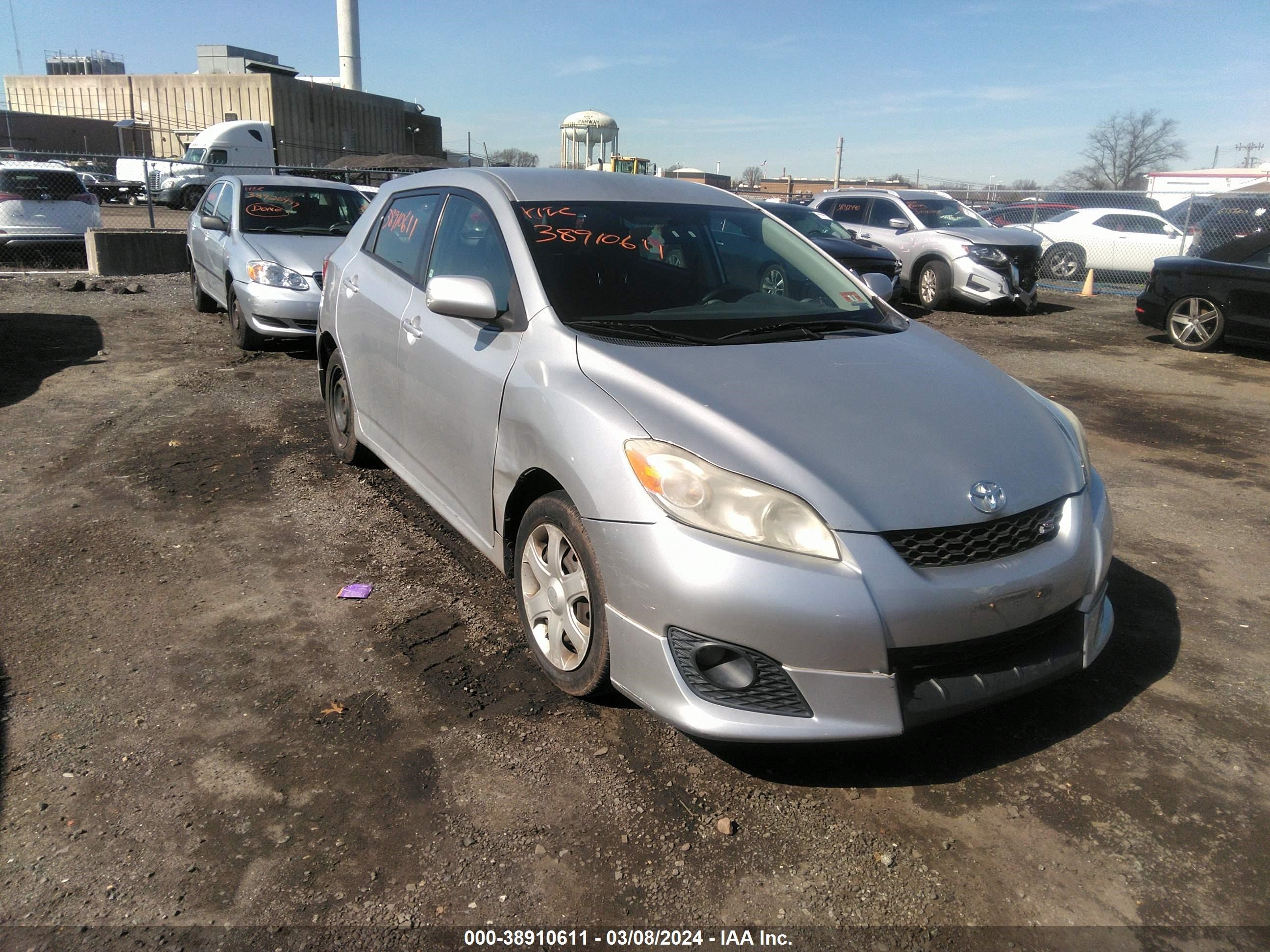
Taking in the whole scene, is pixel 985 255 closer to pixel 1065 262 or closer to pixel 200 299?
pixel 1065 262

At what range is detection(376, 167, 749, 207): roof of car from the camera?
151 inches

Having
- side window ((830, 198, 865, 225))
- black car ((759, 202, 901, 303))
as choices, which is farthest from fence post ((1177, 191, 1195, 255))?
black car ((759, 202, 901, 303))

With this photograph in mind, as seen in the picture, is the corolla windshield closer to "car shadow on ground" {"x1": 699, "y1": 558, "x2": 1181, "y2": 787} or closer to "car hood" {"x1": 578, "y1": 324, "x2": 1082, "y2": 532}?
"car hood" {"x1": 578, "y1": 324, "x2": 1082, "y2": 532}

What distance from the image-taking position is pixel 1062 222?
59.5ft

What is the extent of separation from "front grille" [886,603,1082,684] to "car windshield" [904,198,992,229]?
1302 centimetres

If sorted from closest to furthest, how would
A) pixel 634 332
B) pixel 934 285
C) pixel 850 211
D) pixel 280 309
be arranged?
pixel 634 332 → pixel 280 309 → pixel 934 285 → pixel 850 211

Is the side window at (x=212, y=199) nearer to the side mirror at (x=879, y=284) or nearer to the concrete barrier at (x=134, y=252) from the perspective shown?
the concrete barrier at (x=134, y=252)

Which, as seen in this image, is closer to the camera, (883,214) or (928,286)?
(928,286)

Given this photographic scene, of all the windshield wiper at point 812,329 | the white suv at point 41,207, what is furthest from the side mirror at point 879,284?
the white suv at point 41,207

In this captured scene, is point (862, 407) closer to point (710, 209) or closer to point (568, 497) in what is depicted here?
point (568, 497)

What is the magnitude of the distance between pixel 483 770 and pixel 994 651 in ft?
5.11

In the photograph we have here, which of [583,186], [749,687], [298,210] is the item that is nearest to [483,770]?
[749,687]

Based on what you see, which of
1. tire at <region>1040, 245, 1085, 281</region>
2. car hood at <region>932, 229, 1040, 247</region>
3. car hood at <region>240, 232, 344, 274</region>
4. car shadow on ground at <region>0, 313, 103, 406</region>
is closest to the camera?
car shadow on ground at <region>0, 313, 103, 406</region>

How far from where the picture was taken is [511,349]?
3.30m
